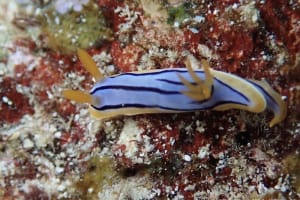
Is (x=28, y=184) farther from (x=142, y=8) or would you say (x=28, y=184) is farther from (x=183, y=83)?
(x=142, y=8)

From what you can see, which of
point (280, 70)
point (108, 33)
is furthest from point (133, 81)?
point (280, 70)

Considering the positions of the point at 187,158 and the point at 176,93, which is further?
the point at 187,158

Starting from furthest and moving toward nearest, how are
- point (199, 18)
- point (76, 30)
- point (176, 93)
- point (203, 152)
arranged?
point (76, 30) → point (199, 18) → point (203, 152) → point (176, 93)

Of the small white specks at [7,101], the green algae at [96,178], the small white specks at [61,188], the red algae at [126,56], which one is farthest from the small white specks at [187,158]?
the small white specks at [7,101]

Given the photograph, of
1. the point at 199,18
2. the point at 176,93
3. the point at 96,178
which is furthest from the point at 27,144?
the point at 199,18

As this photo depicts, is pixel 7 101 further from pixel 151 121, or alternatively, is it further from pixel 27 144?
pixel 151 121

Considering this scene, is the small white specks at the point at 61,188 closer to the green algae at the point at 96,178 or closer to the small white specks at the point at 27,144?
the green algae at the point at 96,178
